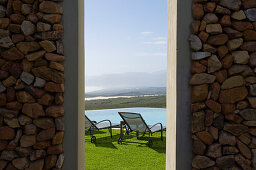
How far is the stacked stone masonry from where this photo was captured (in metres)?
2.23

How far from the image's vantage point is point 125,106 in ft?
47.9

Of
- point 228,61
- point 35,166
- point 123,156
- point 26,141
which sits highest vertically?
point 228,61

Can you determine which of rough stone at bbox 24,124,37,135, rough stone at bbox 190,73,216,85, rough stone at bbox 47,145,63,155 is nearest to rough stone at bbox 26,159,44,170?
rough stone at bbox 47,145,63,155

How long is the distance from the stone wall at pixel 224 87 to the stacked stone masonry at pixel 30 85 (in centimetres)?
143

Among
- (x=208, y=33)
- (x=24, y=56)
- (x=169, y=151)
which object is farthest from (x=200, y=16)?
(x=24, y=56)

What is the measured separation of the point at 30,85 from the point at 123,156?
2351 mm

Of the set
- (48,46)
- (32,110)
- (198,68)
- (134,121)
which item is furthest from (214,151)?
(134,121)

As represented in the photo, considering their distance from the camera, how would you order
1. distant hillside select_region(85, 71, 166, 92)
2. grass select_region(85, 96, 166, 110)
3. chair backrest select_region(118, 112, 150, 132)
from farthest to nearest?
1. distant hillside select_region(85, 71, 166, 92)
2. grass select_region(85, 96, 166, 110)
3. chair backrest select_region(118, 112, 150, 132)

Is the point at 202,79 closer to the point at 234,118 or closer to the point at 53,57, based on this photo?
A: the point at 234,118

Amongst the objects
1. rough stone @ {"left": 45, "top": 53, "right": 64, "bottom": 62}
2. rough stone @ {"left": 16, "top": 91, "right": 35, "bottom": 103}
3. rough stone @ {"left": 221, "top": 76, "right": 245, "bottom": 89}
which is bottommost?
rough stone @ {"left": 16, "top": 91, "right": 35, "bottom": 103}

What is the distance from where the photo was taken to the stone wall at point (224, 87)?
2.22 meters

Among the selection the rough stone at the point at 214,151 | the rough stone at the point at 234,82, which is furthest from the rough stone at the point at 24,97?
the rough stone at the point at 234,82

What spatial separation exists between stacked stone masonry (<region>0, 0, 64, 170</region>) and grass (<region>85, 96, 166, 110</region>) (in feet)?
38.3

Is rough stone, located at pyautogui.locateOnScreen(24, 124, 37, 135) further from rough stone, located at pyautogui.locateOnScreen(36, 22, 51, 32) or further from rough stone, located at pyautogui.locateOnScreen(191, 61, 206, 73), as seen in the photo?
rough stone, located at pyautogui.locateOnScreen(191, 61, 206, 73)
